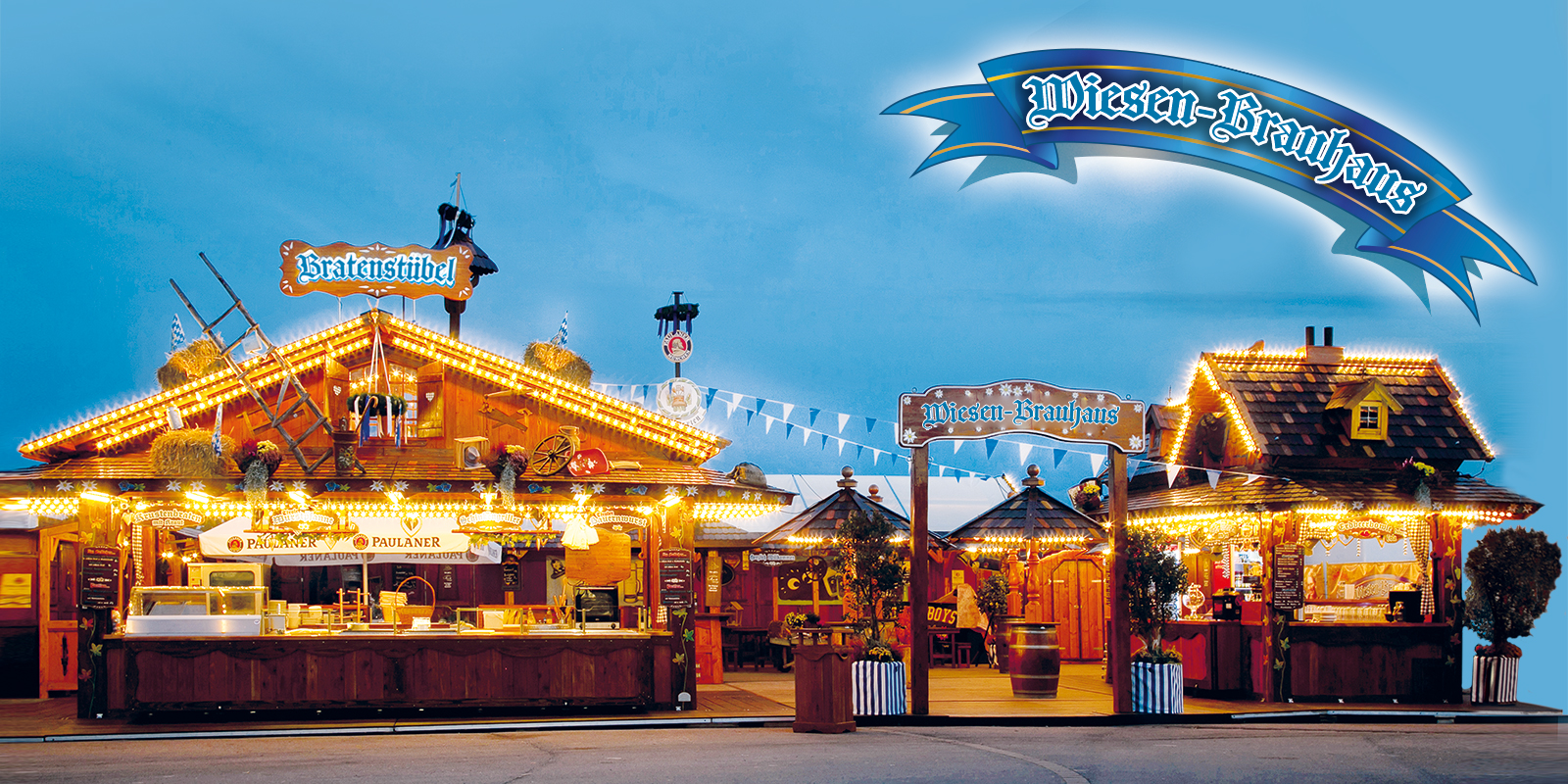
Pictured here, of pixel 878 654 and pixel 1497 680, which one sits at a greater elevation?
pixel 878 654

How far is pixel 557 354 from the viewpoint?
20125 millimetres

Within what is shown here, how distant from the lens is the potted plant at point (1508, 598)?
17.0 metres

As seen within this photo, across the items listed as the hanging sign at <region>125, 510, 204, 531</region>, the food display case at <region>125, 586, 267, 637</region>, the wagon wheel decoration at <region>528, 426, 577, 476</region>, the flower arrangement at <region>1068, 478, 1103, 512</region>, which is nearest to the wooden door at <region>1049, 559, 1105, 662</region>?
the flower arrangement at <region>1068, 478, 1103, 512</region>

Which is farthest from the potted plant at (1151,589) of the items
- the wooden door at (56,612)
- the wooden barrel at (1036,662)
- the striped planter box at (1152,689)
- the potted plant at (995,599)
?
the wooden door at (56,612)

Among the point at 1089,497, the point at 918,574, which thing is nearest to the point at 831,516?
the point at 918,574

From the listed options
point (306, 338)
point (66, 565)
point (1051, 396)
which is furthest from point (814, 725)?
point (66, 565)

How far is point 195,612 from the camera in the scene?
591 inches

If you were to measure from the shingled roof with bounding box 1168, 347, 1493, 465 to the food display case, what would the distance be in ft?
42.7

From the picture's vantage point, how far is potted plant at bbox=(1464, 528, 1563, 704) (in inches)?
670

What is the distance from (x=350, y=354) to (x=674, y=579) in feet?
19.9

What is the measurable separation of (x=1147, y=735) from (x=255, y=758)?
8605mm

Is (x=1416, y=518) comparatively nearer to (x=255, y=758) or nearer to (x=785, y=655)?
(x=785, y=655)

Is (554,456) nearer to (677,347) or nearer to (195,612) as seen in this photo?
(195,612)

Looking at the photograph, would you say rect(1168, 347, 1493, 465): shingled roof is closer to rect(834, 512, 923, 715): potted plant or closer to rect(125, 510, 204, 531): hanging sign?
rect(834, 512, 923, 715): potted plant
